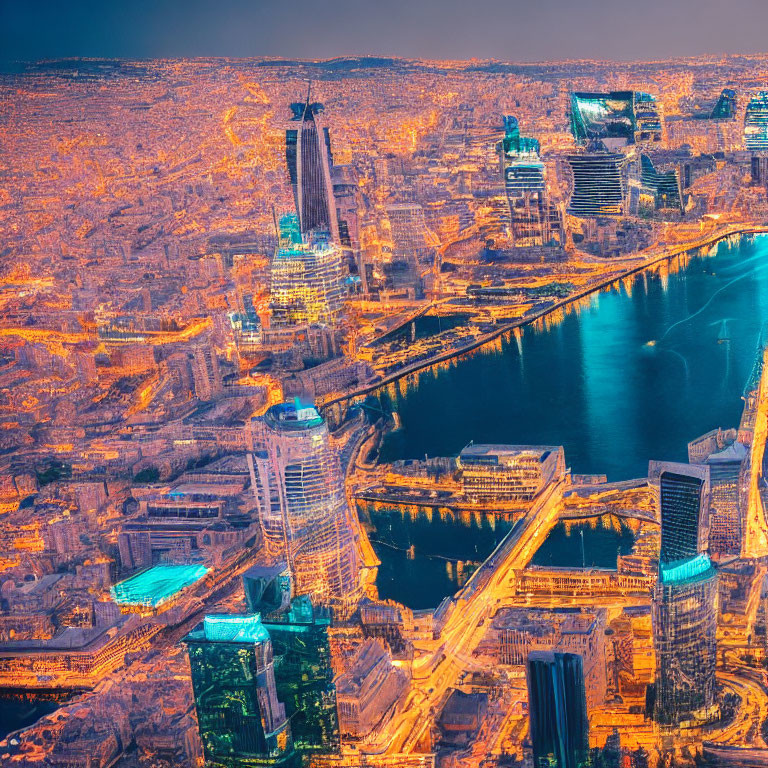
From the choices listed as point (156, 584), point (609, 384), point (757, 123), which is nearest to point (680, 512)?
point (156, 584)

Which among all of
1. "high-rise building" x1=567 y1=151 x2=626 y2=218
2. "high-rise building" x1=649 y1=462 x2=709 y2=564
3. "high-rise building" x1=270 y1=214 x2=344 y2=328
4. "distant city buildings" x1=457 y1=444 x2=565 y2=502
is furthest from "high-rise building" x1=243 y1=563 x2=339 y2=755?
"high-rise building" x1=567 y1=151 x2=626 y2=218

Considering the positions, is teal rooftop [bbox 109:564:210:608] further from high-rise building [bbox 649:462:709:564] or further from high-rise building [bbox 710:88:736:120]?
high-rise building [bbox 710:88:736:120]

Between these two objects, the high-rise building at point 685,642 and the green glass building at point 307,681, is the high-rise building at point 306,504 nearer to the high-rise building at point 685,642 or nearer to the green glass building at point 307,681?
the green glass building at point 307,681

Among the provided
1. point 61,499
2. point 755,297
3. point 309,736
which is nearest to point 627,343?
point 755,297

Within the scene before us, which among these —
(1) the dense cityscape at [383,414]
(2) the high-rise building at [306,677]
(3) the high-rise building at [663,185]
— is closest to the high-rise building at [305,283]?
(1) the dense cityscape at [383,414]

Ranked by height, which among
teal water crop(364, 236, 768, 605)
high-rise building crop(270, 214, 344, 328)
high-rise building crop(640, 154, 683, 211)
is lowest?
teal water crop(364, 236, 768, 605)
